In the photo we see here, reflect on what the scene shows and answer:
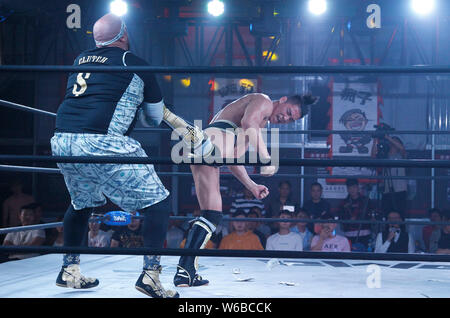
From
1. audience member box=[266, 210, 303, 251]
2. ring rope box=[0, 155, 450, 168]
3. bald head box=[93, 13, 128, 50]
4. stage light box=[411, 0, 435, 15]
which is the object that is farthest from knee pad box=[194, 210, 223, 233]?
stage light box=[411, 0, 435, 15]

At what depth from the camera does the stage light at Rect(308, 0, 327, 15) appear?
566 centimetres

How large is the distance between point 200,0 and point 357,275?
461cm

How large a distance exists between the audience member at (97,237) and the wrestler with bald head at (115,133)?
2.49m

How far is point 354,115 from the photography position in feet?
23.6

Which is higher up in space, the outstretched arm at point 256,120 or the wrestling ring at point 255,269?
the outstretched arm at point 256,120

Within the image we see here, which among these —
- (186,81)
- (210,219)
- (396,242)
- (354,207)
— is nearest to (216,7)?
(186,81)

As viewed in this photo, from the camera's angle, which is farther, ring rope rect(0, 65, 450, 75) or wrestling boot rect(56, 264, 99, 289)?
wrestling boot rect(56, 264, 99, 289)

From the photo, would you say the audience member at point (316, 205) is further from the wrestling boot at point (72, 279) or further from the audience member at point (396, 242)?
the wrestling boot at point (72, 279)

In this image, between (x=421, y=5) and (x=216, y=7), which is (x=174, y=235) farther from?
(x=421, y=5)

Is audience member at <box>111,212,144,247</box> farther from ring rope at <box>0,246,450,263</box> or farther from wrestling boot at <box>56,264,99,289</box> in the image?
ring rope at <box>0,246,450,263</box>

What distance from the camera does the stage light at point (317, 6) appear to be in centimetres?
566

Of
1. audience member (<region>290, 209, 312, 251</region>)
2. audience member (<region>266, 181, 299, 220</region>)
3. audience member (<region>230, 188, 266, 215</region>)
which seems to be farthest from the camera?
audience member (<region>230, 188, 266, 215</region>)

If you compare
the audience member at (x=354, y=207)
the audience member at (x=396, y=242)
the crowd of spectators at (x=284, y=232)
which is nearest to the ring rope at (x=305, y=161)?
the crowd of spectators at (x=284, y=232)
